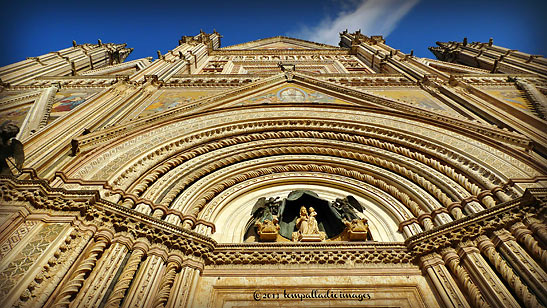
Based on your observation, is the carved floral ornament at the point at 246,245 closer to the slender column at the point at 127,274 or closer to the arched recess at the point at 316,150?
the slender column at the point at 127,274

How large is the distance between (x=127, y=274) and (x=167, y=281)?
49cm

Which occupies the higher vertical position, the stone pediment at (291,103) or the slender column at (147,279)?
the stone pediment at (291,103)

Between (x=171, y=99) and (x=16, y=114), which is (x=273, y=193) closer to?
(x=171, y=99)

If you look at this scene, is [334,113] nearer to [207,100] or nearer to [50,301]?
[207,100]

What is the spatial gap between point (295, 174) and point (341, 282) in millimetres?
3592

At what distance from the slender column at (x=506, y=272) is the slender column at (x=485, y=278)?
0.08m

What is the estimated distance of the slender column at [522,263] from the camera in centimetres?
354

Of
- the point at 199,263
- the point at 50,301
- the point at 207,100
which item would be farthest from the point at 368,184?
the point at 50,301

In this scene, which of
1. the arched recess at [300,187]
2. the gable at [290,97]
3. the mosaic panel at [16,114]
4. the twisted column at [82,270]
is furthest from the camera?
the gable at [290,97]

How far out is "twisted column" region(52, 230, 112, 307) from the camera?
3.36 metres

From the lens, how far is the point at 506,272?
385cm

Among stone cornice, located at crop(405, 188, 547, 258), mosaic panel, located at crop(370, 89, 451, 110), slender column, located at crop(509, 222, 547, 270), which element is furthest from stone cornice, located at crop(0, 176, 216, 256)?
mosaic panel, located at crop(370, 89, 451, 110)

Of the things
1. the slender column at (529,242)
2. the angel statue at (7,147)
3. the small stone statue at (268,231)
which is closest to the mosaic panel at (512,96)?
the slender column at (529,242)

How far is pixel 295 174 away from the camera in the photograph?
7.75 metres
